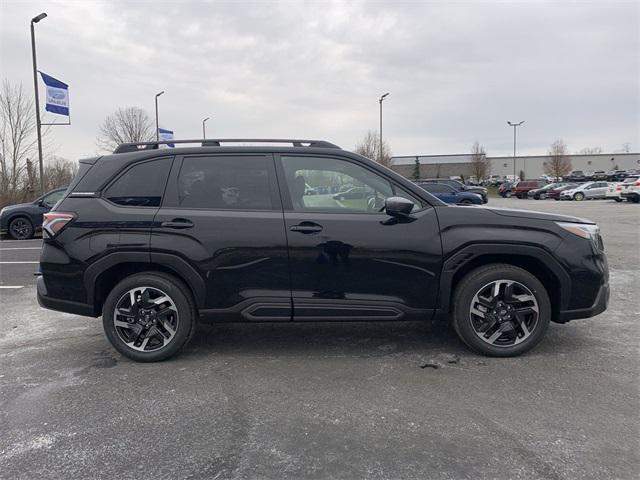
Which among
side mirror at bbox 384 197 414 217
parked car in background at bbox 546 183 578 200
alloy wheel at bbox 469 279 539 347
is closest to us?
side mirror at bbox 384 197 414 217

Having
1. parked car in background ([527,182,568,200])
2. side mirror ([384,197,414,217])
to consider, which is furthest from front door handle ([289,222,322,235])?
parked car in background ([527,182,568,200])

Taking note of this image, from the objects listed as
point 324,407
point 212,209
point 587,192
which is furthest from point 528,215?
point 587,192

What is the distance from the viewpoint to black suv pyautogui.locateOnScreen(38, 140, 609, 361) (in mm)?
4207

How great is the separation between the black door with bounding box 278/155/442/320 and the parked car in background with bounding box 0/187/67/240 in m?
13.0

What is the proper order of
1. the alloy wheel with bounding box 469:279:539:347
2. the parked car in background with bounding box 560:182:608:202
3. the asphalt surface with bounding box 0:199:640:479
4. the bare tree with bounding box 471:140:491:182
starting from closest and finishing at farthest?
the asphalt surface with bounding box 0:199:640:479 < the alloy wheel with bounding box 469:279:539:347 < the parked car in background with bounding box 560:182:608:202 < the bare tree with bounding box 471:140:491:182

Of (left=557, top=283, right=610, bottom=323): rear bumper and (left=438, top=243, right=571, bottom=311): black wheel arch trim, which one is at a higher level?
(left=438, top=243, right=571, bottom=311): black wheel arch trim

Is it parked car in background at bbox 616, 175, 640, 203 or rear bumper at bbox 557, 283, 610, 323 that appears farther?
parked car in background at bbox 616, 175, 640, 203

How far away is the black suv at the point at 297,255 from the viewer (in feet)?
13.8

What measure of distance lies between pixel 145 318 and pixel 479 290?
290cm

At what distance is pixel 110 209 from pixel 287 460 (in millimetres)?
2689

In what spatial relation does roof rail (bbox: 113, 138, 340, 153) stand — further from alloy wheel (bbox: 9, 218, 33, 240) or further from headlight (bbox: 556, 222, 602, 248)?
alloy wheel (bbox: 9, 218, 33, 240)

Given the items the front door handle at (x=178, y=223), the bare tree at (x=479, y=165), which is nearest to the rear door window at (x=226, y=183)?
the front door handle at (x=178, y=223)

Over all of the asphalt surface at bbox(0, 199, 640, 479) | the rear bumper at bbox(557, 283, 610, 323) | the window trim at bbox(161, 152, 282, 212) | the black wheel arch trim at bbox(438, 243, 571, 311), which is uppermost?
the window trim at bbox(161, 152, 282, 212)

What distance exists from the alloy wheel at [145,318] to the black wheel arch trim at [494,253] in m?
2.35
